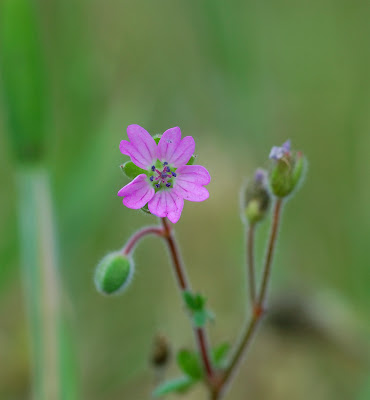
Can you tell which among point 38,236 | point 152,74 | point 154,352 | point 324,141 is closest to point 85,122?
point 152,74

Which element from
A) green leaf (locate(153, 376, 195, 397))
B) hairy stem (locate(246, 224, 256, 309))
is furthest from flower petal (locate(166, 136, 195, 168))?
green leaf (locate(153, 376, 195, 397))

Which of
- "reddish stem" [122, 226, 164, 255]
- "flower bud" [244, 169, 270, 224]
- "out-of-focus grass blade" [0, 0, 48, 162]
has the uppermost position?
"out-of-focus grass blade" [0, 0, 48, 162]

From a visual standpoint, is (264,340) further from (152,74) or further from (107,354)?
(152,74)

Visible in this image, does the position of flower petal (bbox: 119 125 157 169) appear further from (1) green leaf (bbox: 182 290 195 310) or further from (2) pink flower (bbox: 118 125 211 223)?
(1) green leaf (bbox: 182 290 195 310)

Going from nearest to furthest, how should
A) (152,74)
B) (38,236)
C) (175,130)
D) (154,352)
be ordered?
(175,130)
(154,352)
(38,236)
(152,74)

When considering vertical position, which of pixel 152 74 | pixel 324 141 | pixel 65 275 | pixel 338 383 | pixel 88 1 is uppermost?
pixel 88 1

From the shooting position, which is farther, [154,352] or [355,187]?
→ [355,187]

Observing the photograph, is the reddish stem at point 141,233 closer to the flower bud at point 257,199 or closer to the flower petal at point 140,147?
the flower petal at point 140,147

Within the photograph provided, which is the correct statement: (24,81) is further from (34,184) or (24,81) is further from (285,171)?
(285,171)
